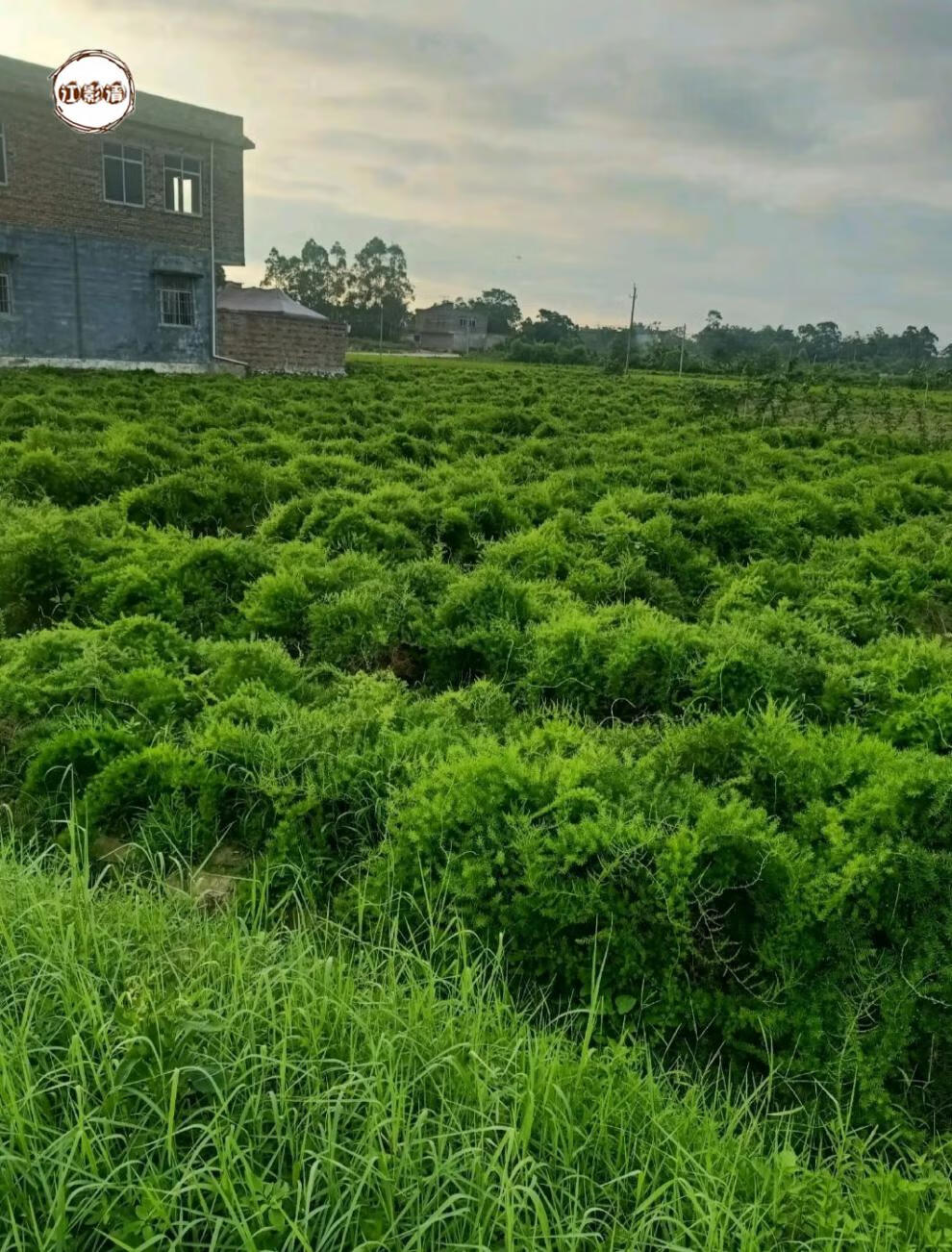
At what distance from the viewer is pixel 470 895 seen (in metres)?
3.38

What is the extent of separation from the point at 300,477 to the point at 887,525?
608 centimetres

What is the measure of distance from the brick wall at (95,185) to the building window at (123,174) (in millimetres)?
155

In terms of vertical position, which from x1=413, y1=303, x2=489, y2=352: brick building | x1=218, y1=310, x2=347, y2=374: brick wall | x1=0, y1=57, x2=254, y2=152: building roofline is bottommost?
x1=218, y1=310, x2=347, y2=374: brick wall

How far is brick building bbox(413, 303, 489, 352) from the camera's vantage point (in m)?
78.8

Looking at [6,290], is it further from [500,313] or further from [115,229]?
[500,313]

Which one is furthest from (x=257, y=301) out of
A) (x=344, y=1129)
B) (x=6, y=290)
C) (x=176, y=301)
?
(x=344, y=1129)

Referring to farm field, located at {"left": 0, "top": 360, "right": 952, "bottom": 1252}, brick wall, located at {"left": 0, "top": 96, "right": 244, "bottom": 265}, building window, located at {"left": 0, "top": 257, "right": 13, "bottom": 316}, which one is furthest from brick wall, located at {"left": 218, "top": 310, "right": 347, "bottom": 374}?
farm field, located at {"left": 0, "top": 360, "right": 952, "bottom": 1252}

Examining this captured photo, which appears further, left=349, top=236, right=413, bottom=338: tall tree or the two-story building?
left=349, top=236, right=413, bottom=338: tall tree

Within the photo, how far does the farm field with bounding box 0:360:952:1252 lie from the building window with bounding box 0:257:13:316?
20.4 metres

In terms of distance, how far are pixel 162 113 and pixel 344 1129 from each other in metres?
29.8

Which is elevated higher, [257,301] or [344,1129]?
[257,301]

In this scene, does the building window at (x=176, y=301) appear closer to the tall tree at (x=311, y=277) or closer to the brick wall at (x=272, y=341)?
the brick wall at (x=272, y=341)

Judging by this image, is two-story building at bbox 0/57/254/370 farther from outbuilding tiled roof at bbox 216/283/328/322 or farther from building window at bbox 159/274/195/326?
outbuilding tiled roof at bbox 216/283/328/322

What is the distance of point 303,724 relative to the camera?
4.41 m
